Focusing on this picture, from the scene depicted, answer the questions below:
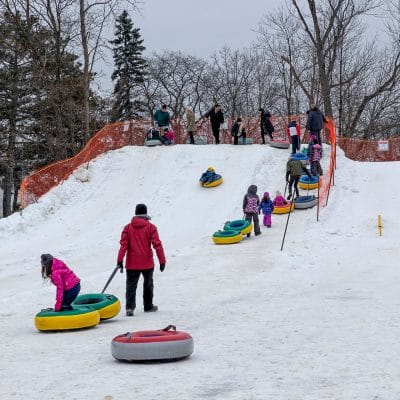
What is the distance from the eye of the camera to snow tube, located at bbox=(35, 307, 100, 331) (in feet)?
25.8

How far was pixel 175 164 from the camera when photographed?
24.2 meters

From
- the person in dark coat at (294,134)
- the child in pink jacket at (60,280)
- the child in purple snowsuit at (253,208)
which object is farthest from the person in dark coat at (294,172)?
the child in pink jacket at (60,280)

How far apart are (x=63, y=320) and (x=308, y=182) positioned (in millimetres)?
13409

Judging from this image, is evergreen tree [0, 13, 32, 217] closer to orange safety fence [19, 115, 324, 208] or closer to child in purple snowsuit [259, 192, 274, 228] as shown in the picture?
orange safety fence [19, 115, 324, 208]

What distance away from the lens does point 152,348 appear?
19.4ft

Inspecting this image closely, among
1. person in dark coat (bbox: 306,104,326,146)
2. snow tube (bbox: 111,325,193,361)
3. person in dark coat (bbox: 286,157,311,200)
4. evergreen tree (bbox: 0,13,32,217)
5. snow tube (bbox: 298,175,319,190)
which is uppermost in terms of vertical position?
evergreen tree (bbox: 0,13,32,217)

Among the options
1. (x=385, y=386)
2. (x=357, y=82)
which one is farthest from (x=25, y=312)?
(x=357, y=82)

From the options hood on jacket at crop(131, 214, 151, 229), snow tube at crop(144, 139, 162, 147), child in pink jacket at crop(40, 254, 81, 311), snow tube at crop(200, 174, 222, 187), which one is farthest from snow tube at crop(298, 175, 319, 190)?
child in pink jacket at crop(40, 254, 81, 311)

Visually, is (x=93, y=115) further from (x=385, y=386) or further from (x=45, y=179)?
(x=385, y=386)

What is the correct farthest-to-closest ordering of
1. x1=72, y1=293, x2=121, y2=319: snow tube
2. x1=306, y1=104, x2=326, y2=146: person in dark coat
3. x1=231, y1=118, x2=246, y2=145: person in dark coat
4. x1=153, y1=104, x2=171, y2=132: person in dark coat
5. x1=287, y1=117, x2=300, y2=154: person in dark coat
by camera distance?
x1=153, y1=104, x2=171, y2=132: person in dark coat → x1=231, y1=118, x2=246, y2=145: person in dark coat → x1=287, y1=117, x2=300, y2=154: person in dark coat → x1=306, y1=104, x2=326, y2=146: person in dark coat → x1=72, y1=293, x2=121, y2=319: snow tube

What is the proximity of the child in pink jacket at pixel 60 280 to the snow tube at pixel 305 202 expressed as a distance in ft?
35.7

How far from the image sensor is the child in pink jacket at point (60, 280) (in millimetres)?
8008

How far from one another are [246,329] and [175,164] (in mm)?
16991

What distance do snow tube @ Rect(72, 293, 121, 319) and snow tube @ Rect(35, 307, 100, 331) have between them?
1.21 ft
